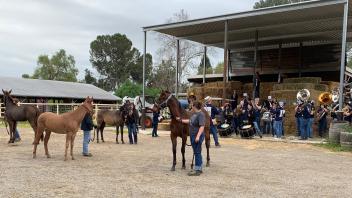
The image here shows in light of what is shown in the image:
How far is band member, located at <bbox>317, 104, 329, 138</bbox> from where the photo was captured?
19812mm

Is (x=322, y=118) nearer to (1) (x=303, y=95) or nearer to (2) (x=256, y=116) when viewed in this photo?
(1) (x=303, y=95)

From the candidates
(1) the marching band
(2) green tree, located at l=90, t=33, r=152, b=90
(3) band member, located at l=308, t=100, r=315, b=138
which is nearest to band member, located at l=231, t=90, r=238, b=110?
(1) the marching band

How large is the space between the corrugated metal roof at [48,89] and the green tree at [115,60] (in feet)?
84.1

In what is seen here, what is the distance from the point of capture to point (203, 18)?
23141mm

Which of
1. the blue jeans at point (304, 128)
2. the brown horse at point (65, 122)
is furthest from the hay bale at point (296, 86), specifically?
the brown horse at point (65, 122)

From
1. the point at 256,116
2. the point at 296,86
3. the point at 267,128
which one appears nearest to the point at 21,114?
the point at 256,116

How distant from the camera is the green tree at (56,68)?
79125 mm

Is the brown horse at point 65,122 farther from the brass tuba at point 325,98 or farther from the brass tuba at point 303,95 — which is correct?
the brass tuba at point 325,98

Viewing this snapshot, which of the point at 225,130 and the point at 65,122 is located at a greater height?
the point at 65,122

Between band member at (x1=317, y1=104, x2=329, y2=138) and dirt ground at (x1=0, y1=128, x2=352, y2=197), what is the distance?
5.13 meters

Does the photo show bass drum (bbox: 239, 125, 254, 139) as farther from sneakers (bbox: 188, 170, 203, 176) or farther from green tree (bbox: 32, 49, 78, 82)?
green tree (bbox: 32, 49, 78, 82)

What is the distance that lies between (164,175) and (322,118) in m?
12.6

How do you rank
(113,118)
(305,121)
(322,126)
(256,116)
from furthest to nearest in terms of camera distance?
(256,116)
(322,126)
(305,121)
(113,118)

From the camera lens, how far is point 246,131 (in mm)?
19859
